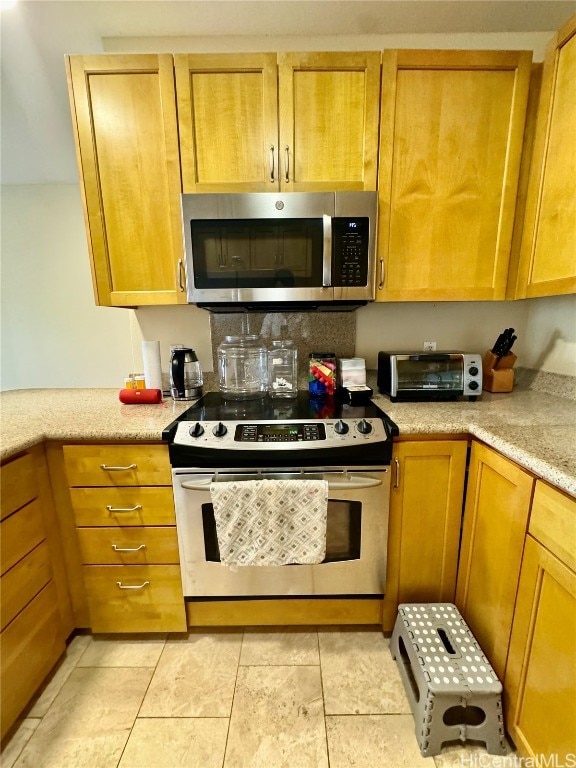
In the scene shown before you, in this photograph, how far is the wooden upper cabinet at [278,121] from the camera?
1.31 m

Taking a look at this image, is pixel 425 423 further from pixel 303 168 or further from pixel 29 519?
pixel 29 519

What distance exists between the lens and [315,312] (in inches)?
70.6

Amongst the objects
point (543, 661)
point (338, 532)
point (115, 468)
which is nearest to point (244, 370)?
point (115, 468)

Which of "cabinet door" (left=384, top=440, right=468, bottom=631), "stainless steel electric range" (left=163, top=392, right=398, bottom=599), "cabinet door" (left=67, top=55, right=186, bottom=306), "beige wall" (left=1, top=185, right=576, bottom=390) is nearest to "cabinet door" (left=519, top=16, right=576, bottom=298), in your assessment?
"cabinet door" (left=384, top=440, right=468, bottom=631)

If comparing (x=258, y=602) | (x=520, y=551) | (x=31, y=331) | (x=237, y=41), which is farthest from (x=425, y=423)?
(x=31, y=331)

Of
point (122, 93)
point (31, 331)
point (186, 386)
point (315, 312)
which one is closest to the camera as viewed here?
point (122, 93)

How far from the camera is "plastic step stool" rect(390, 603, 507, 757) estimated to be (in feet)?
3.24

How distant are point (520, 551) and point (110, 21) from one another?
2686 millimetres

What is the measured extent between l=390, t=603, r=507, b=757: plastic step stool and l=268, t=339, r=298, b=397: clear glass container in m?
1.08

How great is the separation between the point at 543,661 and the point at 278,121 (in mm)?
2010

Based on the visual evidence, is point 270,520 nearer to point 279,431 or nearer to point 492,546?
point 279,431

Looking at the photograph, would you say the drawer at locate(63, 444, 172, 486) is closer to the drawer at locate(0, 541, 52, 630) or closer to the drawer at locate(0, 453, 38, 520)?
the drawer at locate(0, 453, 38, 520)

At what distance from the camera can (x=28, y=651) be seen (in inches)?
45.2

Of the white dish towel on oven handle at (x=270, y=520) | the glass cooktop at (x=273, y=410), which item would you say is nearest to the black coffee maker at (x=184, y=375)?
the glass cooktop at (x=273, y=410)
